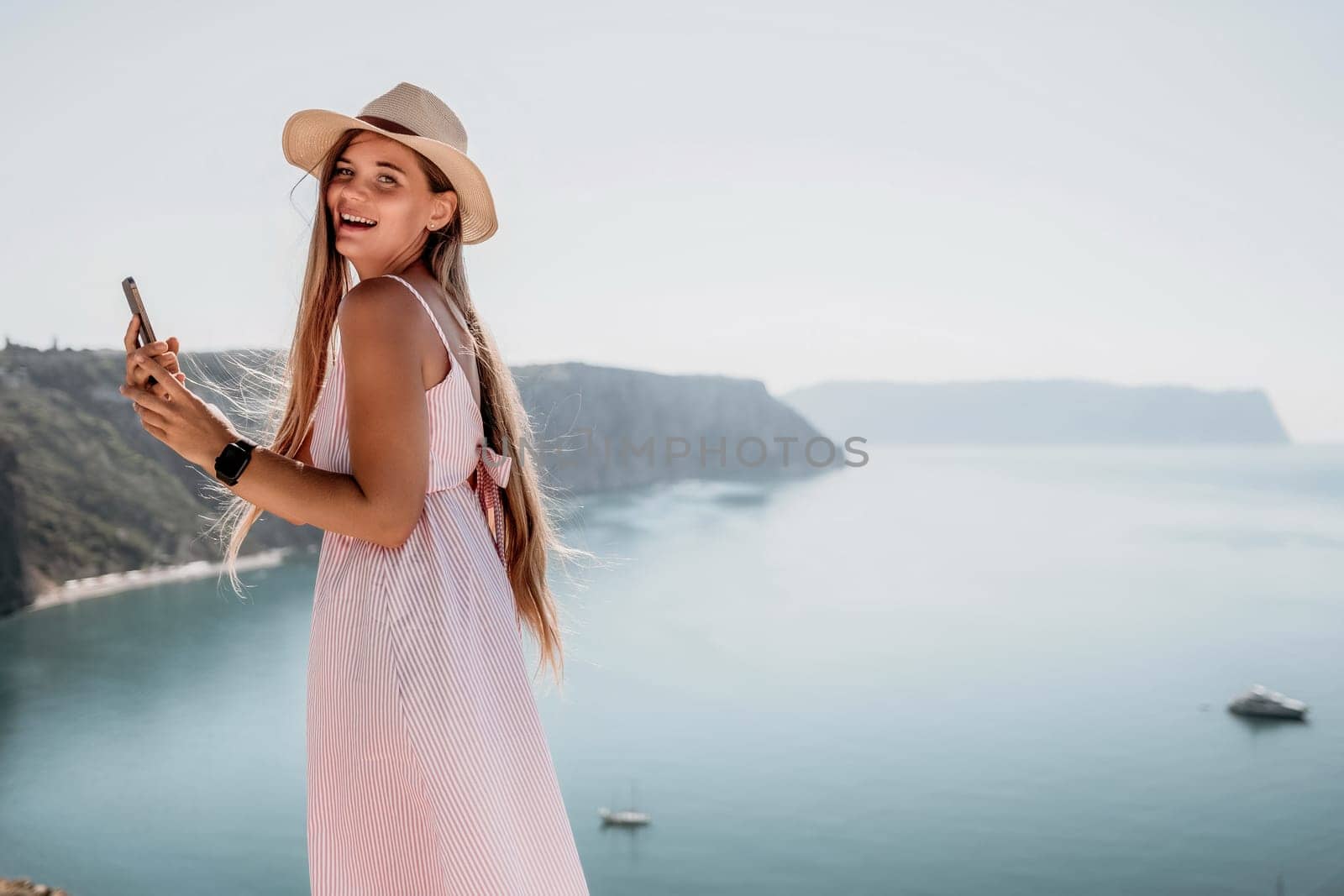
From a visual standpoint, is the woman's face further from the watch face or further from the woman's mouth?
the watch face

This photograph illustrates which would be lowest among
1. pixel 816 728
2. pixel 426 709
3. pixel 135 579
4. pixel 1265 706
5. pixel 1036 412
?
pixel 426 709

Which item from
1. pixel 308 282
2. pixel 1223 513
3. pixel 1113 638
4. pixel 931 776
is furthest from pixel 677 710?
pixel 1223 513

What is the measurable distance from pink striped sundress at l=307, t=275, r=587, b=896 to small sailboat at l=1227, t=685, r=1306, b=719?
4162cm

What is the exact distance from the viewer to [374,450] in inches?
34.0

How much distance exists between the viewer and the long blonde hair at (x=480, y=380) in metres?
1.05

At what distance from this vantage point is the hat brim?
3.22 ft

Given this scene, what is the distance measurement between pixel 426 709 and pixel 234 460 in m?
0.26

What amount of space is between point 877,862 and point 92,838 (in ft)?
69.4

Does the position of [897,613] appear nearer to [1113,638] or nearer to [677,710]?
[1113,638]

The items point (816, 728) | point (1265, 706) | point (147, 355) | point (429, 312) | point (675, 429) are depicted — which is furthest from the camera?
point (675, 429)

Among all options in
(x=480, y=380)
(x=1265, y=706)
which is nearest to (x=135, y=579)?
(x=1265, y=706)

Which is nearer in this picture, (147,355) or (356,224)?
(147,355)

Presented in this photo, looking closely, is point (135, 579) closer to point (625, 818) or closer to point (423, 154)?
point (625, 818)

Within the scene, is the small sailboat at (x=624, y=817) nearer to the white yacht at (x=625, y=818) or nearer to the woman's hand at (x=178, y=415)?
the white yacht at (x=625, y=818)
